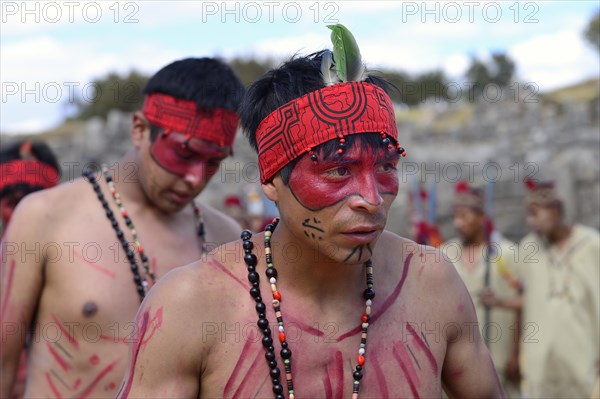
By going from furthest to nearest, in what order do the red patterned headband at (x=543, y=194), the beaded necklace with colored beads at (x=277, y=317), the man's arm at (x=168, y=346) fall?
the red patterned headband at (x=543, y=194)
the beaded necklace with colored beads at (x=277, y=317)
the man's arm at (x=168, y=346)

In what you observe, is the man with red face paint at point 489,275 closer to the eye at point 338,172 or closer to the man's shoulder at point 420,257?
the man's shoulder at point 420,257

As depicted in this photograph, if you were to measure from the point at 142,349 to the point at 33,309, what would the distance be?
1.53m

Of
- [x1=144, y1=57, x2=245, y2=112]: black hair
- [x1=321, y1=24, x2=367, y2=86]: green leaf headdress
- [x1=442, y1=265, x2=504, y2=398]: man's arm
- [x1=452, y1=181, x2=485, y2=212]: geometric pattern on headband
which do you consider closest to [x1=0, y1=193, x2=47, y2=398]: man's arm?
[x1=144, y1=57, x2=245, y2=112]: black hair

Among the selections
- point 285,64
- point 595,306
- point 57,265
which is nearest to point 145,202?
point 57,265

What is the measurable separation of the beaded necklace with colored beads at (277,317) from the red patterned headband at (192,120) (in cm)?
131

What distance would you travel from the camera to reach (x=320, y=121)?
104 inches

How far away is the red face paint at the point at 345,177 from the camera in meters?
2.60

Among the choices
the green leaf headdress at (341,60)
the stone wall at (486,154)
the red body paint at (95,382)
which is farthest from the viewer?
the stone wall at (486,154)

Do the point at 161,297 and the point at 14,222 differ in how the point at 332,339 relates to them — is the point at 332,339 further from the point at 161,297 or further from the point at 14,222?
the point at 14,222

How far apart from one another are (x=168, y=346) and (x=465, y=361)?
3.39 ft

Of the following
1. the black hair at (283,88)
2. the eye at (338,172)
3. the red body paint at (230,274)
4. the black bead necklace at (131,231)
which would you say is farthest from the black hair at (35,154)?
the eye at (338,172)

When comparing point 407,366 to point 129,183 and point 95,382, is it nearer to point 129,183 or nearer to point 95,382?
point 95,382

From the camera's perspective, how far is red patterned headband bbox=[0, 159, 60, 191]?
537 cm

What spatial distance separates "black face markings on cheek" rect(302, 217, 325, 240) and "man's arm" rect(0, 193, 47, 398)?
1.73 m
